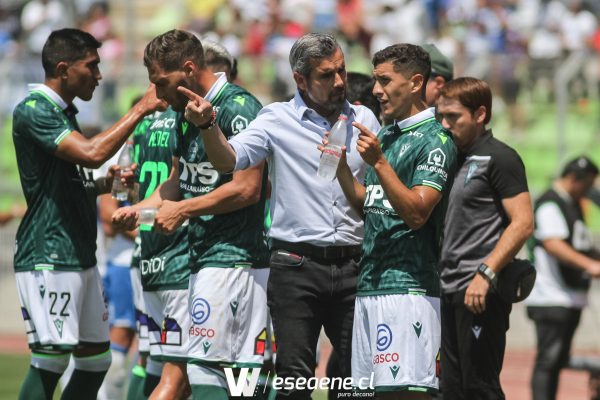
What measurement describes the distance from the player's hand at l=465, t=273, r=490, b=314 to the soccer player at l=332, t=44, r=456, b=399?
88 centimetres

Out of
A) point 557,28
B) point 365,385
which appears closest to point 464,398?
point 365,385

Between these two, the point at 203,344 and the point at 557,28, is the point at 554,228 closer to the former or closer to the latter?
the point at 203,344

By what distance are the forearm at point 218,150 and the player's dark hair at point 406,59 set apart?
102cm

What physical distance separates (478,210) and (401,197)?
5.53 feet

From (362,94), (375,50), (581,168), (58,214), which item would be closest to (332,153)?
(362,94)

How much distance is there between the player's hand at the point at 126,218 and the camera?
7484 mm

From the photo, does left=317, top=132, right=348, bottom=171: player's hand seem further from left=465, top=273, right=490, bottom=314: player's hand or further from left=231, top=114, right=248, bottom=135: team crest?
left=465, top=273, right=490, bottom=314: player's hand

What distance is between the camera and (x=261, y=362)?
24.4 ft

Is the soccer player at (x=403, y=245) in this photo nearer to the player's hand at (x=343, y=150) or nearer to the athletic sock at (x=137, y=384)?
the player's hand at (x=343, y=150)

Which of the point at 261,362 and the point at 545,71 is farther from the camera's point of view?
the point at 545,71

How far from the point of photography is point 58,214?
824 cm

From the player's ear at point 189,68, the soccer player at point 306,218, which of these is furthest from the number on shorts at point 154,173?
the soccer player at point 306,218

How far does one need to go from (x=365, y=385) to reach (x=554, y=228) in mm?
4302

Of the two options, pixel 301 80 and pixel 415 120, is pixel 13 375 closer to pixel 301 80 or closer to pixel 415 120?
pixel 301 80
